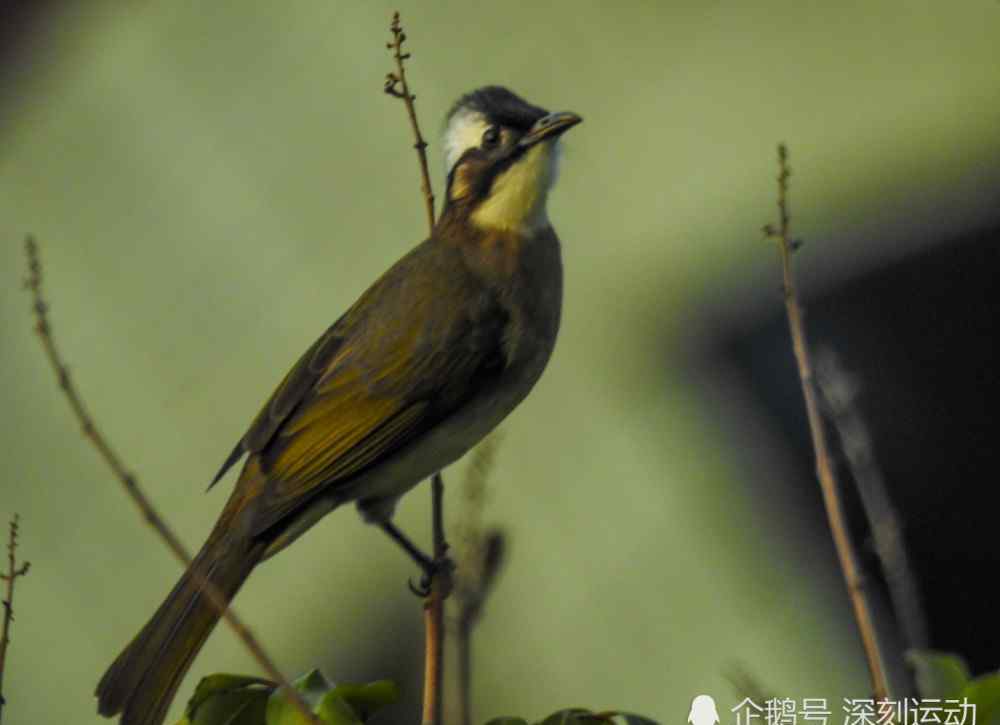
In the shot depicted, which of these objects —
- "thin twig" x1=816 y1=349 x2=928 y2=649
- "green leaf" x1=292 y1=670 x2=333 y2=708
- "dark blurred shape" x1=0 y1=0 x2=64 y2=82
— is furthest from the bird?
"dark blurred shape" x1=0 y1=0 x2=64 y2=82

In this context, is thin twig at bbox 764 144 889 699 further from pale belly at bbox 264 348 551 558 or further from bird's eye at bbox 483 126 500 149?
bird's eye at bbox 483 126 500 149

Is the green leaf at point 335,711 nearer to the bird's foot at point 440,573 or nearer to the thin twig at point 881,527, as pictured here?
the bird's foot at point 440,573

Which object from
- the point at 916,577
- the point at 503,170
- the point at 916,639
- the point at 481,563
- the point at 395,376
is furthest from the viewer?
the point at 916,577

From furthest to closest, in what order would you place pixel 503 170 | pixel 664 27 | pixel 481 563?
pixel 664 27 < pixel 503 170 < pixel 481 563

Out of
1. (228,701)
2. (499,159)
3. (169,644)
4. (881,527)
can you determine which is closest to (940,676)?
(228,701)

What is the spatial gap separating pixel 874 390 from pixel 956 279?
1.46ft

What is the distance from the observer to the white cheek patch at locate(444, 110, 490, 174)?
4.25m

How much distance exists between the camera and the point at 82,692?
7.14 m

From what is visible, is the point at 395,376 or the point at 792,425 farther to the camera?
the point at 792,425

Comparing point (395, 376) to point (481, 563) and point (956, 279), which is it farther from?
point (956, 279)

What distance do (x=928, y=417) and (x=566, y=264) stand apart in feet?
4.41

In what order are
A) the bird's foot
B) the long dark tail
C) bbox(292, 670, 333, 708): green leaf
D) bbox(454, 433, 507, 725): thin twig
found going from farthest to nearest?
the long dark tail, the bird's foot, bbox(454, 433, 507, 725): thin twig, bbox(292, 670, 333, 708): green leaf

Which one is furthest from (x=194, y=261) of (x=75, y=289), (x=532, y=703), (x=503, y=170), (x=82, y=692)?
(x=503, y=170)

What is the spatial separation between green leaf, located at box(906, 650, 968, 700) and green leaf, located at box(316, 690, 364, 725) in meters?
0.67
